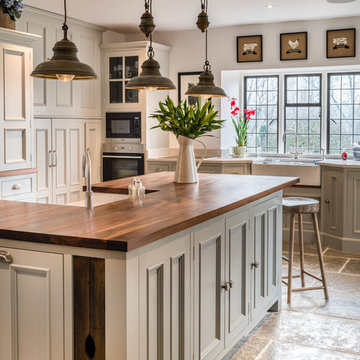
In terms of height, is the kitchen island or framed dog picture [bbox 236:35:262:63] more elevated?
framed dog picture [bbox 236:35:262:63]

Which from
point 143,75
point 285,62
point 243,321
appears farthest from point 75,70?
point 285,62

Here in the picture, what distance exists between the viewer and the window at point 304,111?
692cm

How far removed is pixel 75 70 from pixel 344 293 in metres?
2.98

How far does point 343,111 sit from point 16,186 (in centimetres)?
403

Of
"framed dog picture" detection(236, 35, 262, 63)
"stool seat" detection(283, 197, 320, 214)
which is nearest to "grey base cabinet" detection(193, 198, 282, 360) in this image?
"stool seat" detection(283, 197, 320, 214)

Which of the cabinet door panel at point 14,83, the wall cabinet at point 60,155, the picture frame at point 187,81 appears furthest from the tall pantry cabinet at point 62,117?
the picture frame at point 187,81

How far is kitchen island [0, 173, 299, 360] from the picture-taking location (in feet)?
7.05

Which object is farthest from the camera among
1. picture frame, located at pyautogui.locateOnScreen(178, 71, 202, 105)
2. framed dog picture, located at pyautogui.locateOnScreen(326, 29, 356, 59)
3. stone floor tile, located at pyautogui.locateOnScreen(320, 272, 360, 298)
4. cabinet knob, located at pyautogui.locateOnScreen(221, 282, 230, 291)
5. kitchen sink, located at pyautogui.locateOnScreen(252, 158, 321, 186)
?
picture frame, located at pyautogui.locateOnScreen(178, 71, 202, 105)

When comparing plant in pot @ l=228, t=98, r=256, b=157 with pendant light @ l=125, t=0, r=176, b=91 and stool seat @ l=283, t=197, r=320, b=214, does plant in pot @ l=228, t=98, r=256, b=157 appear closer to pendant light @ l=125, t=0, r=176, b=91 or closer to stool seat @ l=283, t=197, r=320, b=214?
stool seat @ l=283, t=197, r=320, b=214

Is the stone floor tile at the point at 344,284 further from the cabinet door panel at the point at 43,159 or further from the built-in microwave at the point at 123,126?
the cabinet door panel at the point at 43,159

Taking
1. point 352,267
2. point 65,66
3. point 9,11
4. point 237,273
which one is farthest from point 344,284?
point 9,11

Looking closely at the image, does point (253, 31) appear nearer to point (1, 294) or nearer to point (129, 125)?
point (129, 125)

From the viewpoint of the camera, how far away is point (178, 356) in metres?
2.59

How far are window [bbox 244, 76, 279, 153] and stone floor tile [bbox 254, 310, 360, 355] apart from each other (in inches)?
136
